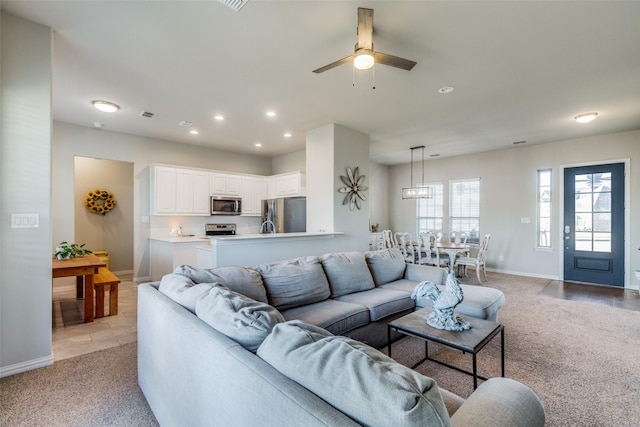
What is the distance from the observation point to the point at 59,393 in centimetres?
215

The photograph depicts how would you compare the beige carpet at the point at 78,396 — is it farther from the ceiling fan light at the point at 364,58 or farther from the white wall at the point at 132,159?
the white wall at the point at 132,159

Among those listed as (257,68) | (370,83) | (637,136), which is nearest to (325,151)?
(370,83)

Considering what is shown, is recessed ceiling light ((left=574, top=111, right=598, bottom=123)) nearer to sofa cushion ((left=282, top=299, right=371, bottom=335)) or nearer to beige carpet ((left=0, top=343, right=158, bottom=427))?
sofa cushion ((left=282, top=299, right=371, bottom=335))

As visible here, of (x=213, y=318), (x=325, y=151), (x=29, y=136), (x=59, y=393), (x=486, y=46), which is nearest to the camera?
(x=213, y=318)

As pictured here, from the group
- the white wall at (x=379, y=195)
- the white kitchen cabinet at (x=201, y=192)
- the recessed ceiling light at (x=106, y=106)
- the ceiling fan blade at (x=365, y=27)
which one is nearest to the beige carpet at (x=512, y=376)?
the ceiling fan blade at (x=365, y=27)

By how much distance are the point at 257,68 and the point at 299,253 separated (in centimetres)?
247

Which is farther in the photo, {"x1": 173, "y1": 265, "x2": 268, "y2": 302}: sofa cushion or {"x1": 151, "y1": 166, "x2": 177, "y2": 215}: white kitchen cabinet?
{"x1": 151, "y1": 166, "x2": 177, "y2": 215}: white kitchen cabinet

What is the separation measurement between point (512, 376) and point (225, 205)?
554 cm

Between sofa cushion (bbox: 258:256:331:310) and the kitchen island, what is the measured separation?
100 cm

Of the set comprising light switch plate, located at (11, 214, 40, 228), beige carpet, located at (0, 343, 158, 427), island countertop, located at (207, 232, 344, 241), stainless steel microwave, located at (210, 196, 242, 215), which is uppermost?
stainless steel microwave, located at (210, 196, 242, 215)

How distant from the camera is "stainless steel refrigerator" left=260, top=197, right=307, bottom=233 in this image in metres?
5.67

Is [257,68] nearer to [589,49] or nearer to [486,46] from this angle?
[486,46]

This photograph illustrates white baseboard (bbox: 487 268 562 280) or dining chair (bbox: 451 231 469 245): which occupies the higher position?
dining chair (bbox: 451 231 469 245)

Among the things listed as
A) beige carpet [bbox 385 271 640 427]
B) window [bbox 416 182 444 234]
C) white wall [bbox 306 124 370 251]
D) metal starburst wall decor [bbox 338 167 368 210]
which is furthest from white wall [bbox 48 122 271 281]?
beige carpet [bbox 385 271 640 427]
